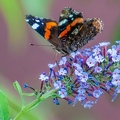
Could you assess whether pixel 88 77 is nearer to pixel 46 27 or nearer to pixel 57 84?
pixel 57 84

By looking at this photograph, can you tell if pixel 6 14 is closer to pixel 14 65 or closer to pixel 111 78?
pixel 111 78

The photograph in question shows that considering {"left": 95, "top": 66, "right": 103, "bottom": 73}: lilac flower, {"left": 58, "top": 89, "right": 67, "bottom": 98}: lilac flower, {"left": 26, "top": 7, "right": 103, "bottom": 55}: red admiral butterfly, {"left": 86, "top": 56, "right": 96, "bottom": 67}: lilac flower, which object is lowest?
{"left": 58, "top": 89, "right": 67, "bottom": 98}: lilac flower

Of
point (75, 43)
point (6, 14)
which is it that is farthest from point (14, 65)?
point (6, 14)

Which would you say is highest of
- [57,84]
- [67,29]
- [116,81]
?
[67,29]

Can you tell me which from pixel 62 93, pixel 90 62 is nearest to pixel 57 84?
pixel 62 93

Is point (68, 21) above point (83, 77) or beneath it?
above

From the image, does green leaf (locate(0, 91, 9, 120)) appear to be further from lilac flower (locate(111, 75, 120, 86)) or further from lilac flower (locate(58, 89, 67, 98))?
lilac flower (locate(111, 75, 120, 86))

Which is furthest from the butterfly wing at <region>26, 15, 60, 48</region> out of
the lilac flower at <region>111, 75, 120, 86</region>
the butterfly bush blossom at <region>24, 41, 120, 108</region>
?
the lilac flower at <region>111, 75, 120, 86</region>

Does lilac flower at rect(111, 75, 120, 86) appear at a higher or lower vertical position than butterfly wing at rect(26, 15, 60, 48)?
lower

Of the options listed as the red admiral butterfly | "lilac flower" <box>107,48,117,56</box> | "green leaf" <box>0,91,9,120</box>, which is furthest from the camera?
the red admiral butterfly

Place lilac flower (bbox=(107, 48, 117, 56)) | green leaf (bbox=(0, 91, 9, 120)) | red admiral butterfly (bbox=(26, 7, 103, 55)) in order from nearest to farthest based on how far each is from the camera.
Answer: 1. green leaf (bbox=(0, 91, 9, 120))
2. lilac flower (bbox=(107, 48, 117, 56))
3. red admiral butterfly (bbox=(26, 7, 103, 55))
